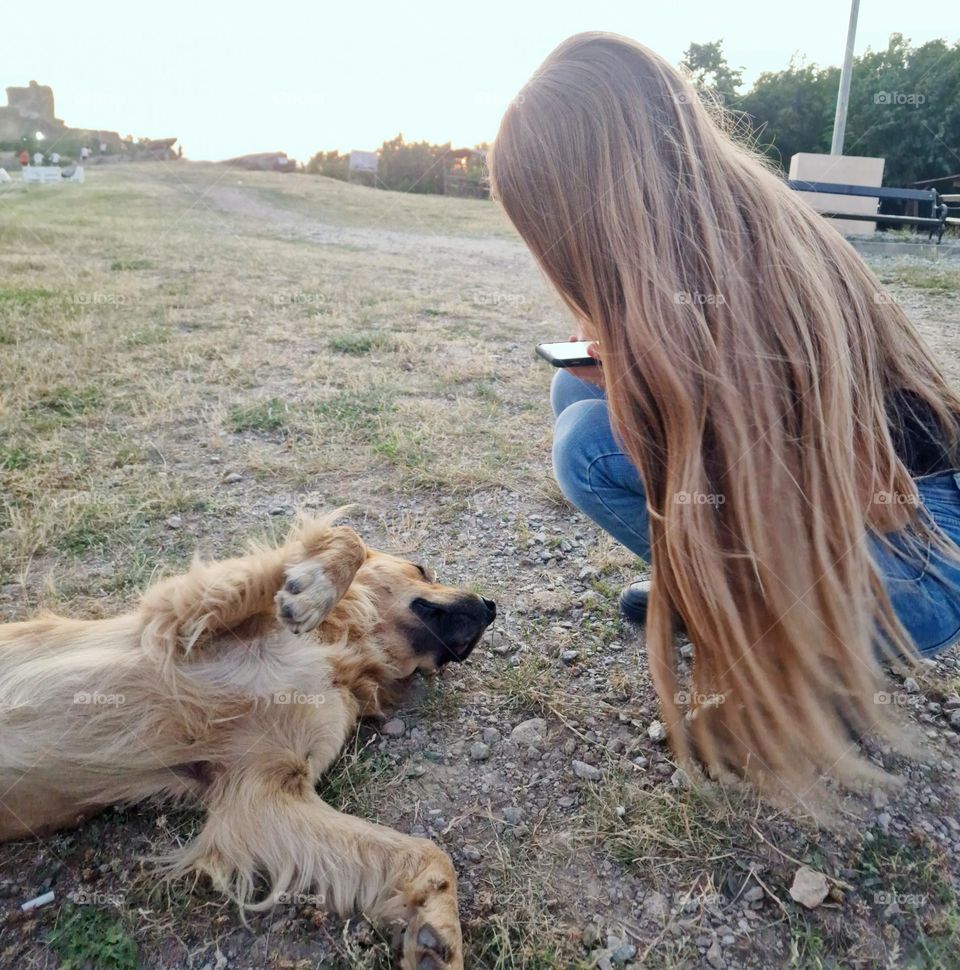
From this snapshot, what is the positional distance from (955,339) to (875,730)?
486cm

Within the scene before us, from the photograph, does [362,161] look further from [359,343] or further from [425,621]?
[425,621]

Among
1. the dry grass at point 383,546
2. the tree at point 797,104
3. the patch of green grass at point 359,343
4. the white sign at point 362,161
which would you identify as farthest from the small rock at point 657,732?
the white sign at point 362,161

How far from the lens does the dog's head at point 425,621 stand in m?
2.48

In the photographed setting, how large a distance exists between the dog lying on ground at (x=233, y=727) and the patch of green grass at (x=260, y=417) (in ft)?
6.33

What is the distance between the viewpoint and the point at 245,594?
7.08 feet

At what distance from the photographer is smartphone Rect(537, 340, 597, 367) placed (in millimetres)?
2391

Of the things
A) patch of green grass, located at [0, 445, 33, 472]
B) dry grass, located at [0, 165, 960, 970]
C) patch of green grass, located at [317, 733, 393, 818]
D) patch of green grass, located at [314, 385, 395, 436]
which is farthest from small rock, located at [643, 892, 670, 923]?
patch of green grass, located at [0, 445, 33, 472]

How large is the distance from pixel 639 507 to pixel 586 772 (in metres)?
0.79

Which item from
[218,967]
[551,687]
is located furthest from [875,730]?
[218,967]

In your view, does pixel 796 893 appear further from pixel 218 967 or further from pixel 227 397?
pixel 227 397

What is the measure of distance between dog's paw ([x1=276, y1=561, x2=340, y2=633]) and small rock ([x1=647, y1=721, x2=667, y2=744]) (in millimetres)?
998

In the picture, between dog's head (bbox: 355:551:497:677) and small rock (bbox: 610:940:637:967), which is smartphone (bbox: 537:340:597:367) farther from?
small rock (bbox: 610:940:637:967)

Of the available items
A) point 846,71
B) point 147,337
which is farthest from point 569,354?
point 846,71

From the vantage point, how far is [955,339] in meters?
5.88
